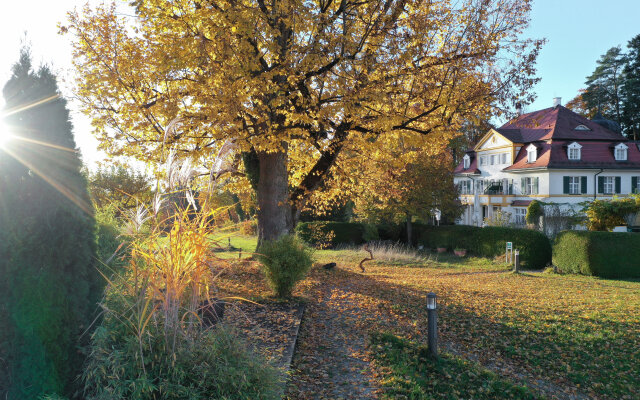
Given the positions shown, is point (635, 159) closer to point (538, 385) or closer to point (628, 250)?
point (628, 250)

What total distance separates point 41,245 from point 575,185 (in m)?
34.4

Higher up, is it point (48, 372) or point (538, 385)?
point (48, 372)

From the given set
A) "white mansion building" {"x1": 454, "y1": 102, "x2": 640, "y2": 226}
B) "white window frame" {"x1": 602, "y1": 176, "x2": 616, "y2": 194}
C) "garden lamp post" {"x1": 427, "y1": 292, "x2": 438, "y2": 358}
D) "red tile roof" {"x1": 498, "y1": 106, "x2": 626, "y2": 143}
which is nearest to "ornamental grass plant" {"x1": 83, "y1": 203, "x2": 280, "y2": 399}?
"garden lamp post" {"x1": 427, "y1": 292, "x2": 438, "y2": 358}

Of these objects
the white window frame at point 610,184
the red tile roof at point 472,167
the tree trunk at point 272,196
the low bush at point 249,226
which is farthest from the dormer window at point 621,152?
the tree trunk at point 272,196

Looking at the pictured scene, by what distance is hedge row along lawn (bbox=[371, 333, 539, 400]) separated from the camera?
4543mm

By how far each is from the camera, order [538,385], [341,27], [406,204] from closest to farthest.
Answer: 1. [538,385]
2. [341,27]
3. [406,204]

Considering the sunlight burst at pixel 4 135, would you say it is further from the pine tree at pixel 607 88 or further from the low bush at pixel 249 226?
the pine tree at pixel 607 88

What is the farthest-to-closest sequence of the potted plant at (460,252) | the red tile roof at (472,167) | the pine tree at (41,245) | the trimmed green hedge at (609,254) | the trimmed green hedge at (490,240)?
1. the red tile roof at (472,167)
2. the potted plant at (460,252)
3. the trimmed green hedge at (490,240)
4. the trimmed green hedge at (609,254)
5. the pine tree at (41,245)

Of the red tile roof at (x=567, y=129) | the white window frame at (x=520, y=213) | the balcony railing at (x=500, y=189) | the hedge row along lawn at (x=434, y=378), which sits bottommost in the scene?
the hedge row along lawn at (x=434, y=378)

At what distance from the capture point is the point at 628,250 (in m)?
13.9

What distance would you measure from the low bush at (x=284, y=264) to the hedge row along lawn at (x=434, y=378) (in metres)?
2.09

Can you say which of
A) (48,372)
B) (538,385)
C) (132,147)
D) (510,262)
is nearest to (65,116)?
(48,372)

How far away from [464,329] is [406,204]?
660 inches

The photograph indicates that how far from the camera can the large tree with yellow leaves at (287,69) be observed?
320 inches
